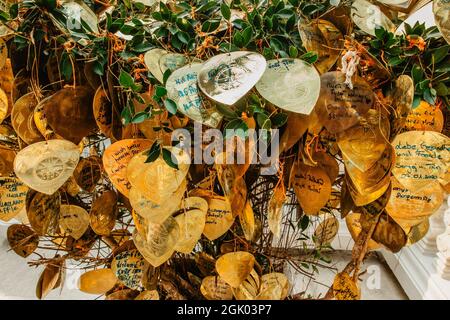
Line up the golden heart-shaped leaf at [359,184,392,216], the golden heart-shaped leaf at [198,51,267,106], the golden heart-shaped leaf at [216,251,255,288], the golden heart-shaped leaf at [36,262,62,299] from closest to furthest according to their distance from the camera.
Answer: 1. the golden heart-shaped leaf at [198,51,267,106]
2. the golden heart-shaped leaf at [359,184,392,216]
3. the golden heart-shaped leaf at [216,251,255,288]
4. the golden heart-shaped leaf at [36,262,62,299]

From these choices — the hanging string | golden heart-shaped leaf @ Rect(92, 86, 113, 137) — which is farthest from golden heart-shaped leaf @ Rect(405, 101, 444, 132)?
golden heart-shaped leaf @ Rect(92, 86, 113, 137)

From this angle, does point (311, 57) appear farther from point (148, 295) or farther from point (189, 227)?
point (148, 295)

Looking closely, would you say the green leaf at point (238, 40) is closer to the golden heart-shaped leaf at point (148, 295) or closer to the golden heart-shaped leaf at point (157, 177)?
the golden heart-shaped leaf at point (157, 177)

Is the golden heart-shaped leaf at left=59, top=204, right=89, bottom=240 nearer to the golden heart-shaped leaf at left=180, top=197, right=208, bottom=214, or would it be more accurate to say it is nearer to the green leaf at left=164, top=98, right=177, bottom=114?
the golden heart-shaped leaf at left=180, top=197, right=208, bottom=214

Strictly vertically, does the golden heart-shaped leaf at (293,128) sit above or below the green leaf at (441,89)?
below

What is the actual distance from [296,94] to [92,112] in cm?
25

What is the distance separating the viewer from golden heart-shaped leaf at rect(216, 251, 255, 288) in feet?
1.91

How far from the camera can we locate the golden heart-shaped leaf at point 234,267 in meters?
0.58

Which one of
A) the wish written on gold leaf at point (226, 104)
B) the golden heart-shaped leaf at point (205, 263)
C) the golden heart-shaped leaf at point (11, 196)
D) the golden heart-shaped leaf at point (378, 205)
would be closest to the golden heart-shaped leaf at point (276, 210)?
the wish written on gold leaf at point (226, 104)

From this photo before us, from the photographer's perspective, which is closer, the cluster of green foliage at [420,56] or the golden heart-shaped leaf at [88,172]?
the cluster of green foliage at [420,56]

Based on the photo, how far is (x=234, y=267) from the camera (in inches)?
23.1

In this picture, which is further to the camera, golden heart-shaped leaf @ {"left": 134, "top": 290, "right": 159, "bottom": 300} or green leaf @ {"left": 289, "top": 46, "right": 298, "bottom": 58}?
golden heart-shaped leaf @ {"left": 134, "top": 290, "right": 159, "bottom": 300}
